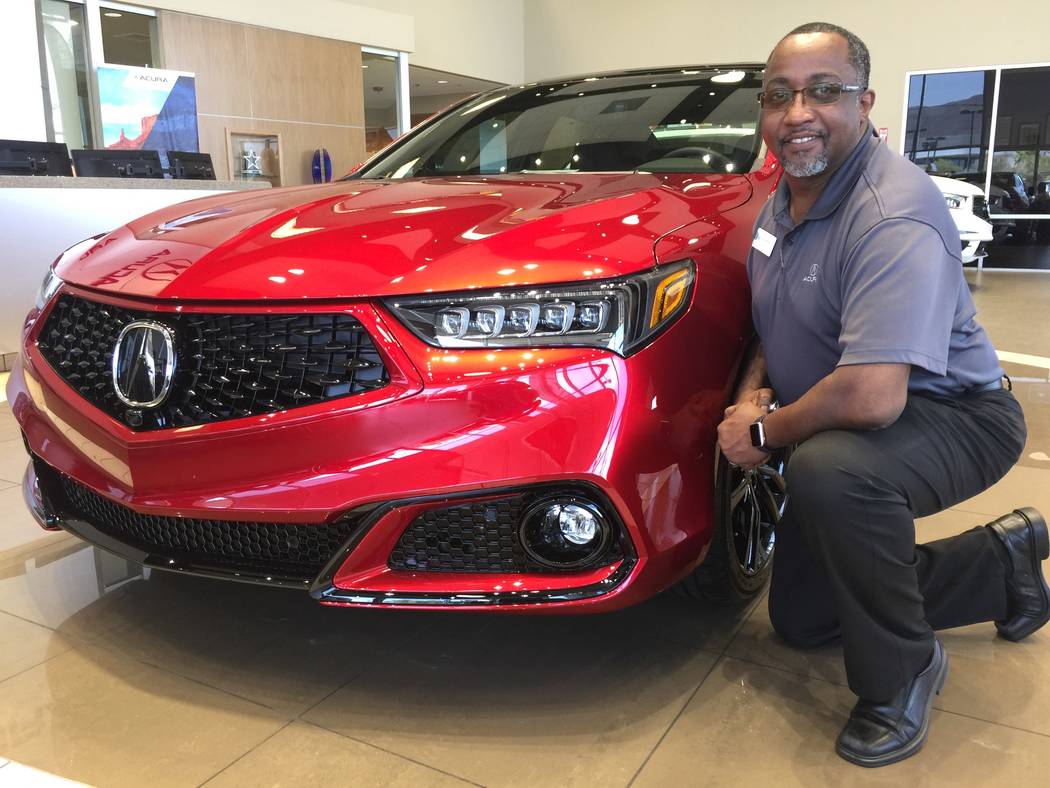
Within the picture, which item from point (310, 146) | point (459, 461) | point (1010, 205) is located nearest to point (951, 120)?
point (1010, 205)

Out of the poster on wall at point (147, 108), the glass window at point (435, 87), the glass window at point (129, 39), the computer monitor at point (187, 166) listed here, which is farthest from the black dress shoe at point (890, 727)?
the glass window at point (435, 87)

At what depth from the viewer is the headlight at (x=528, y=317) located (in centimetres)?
134

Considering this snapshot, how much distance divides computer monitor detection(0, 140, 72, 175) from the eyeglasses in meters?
5.06

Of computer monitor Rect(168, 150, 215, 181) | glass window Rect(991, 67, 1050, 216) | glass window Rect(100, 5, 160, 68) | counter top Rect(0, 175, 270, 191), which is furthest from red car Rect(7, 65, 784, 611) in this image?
glass window Rect(991, 67, 1050, 216)

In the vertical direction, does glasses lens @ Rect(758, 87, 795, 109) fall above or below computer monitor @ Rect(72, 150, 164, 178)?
below

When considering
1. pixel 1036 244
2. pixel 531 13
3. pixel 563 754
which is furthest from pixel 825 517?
pixel 531 13

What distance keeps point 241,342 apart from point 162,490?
0.93 feet

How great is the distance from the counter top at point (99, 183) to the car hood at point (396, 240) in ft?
10.2

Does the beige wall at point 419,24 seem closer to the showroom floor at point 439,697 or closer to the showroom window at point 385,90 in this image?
the showroom window at point 385,90

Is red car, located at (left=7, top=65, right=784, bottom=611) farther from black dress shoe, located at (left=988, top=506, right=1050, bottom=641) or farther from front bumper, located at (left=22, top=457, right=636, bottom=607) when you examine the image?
black dress shoe, located at (left=988, top=506, right=1050, bottom=641)

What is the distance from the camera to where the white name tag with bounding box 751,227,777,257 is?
161 centimetres

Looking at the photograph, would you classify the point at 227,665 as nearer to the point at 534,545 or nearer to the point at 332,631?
the point at 332,631

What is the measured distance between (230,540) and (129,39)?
8.79 metres

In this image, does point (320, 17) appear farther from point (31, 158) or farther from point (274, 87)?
point (31, 158)
